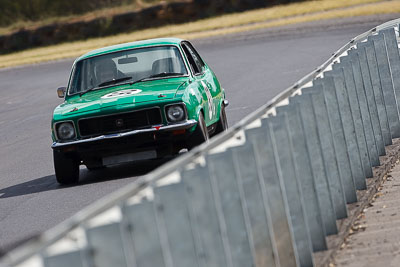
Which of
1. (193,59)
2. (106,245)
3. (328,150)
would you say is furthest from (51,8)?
(106,245)

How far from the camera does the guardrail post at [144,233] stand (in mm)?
4129

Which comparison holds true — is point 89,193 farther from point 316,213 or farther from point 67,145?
point 316,213

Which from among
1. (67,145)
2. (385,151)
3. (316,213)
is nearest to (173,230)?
(316,213)

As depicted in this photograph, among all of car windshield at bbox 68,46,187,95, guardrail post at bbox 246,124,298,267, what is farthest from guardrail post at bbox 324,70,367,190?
car windshield at bbox 68,46,187,95

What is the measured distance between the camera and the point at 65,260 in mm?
3707

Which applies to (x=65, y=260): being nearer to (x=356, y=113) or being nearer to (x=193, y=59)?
(x=356, y=113)

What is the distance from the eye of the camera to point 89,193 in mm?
11047

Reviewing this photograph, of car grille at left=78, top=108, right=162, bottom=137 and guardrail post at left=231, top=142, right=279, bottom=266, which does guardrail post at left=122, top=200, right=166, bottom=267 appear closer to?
guardrail post at left=231, top=142, right=279, bottom=266

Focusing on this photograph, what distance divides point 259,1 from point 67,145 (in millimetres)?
47571

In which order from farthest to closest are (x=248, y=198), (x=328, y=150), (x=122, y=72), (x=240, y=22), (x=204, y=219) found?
(x=240, y=22), (x=122, y=72), (x=328, y=150), (x=248, y=198), (x=204, y=219)

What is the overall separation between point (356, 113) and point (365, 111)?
0.57m

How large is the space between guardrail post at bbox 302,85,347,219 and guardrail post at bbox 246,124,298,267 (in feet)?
4.24

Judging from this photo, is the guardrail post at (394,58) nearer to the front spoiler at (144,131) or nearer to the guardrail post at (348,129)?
the front spoiler at (144,131)

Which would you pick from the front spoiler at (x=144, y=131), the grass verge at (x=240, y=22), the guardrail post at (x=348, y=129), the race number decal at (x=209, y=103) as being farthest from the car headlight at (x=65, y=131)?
the grass verge at (x=240, y=22)
